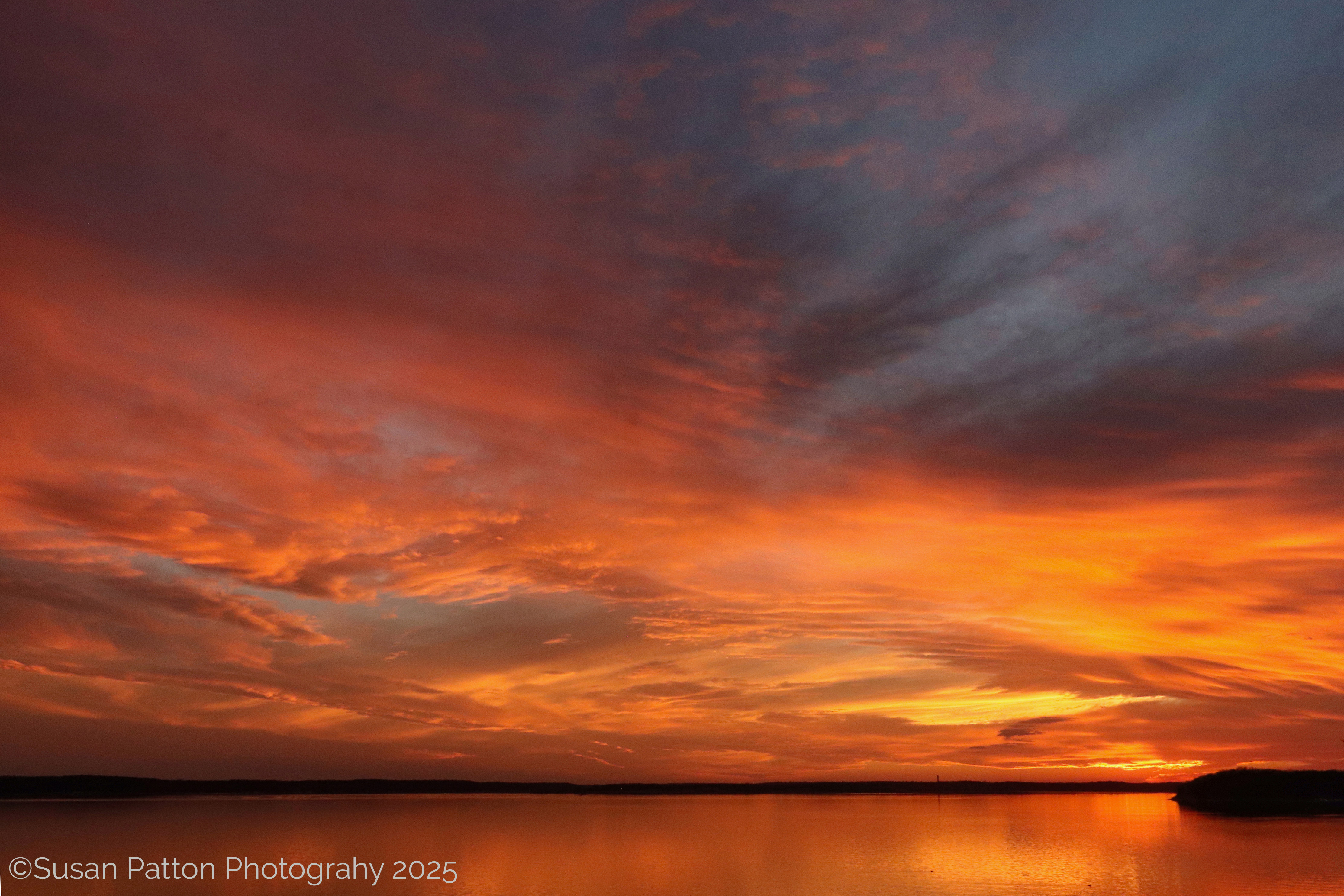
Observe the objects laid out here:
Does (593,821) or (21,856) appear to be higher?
(21,856)

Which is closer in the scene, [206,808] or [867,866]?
[867,866]

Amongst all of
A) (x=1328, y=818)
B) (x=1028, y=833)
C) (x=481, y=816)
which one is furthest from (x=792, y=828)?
(x=1328, y=818)

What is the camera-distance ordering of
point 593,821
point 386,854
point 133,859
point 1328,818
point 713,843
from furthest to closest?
point 1328,818 → point 593,821 → point 713,843 → point 386,854 → point 133,859

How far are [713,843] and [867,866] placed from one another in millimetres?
26868

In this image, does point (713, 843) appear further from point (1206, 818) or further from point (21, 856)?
point (1206, 818)

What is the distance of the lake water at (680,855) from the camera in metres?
51.7

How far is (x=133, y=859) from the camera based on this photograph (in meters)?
62.7

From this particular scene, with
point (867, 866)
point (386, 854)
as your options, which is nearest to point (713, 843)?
point (867, 866)

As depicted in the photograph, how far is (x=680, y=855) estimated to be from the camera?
76312 millimetres

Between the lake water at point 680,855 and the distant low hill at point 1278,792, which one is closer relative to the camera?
the lake water at point 680,855

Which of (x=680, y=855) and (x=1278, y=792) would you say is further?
(x=1278, y=792)

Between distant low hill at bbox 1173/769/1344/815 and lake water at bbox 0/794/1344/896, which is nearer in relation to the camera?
lake water at bbox 0/794/1344/896

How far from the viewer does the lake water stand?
51656mm

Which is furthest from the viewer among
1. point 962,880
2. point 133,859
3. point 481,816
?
point 481,816
